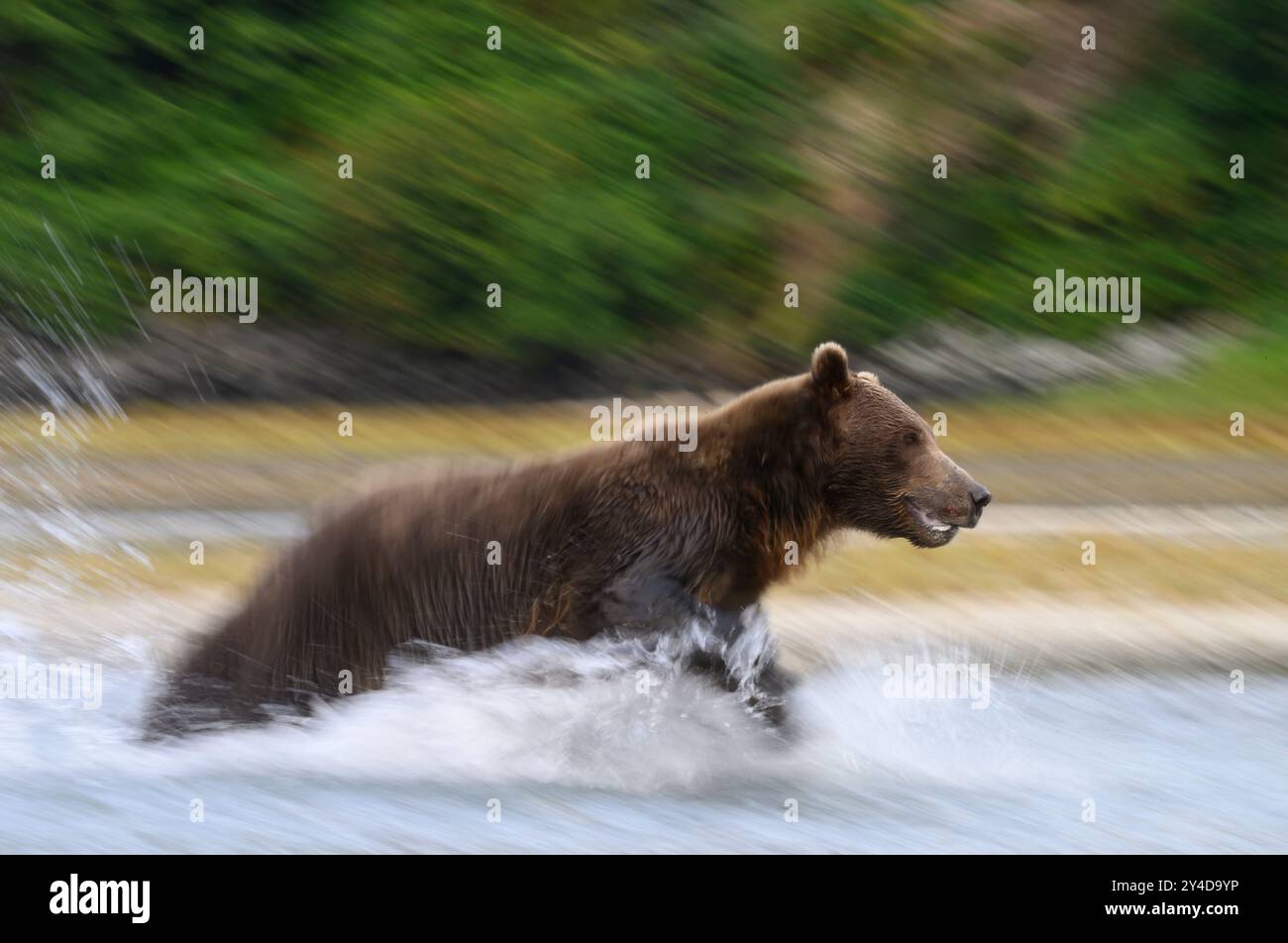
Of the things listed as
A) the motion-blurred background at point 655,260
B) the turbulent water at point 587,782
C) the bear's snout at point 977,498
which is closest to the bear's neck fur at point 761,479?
the turbulent water at point 587,782

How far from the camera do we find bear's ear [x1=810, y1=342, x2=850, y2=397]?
6605mm

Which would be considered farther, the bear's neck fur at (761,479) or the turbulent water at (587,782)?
the bear's neck fur at (761,479)

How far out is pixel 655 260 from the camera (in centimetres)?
1380

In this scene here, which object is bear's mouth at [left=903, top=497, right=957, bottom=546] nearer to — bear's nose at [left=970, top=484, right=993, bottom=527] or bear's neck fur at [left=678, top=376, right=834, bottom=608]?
bear's nose at [left=970, top=484, right=993, bottom=527]

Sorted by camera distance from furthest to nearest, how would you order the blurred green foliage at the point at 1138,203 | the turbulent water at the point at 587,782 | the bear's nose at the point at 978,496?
the blurred green foliage at the point at 1138,203 → the bear's nose at the point at 978,496 → the turbulent water at the point at 587,782

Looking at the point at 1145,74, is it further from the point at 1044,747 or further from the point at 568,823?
the point at 568,823

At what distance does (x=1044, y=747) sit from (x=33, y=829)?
4.00 metres

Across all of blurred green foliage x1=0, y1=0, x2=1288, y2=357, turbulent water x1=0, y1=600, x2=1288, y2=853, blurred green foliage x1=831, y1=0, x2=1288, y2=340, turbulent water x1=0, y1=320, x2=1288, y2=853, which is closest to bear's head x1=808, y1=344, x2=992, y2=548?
turbulent water x1=0, y1=320, x2=1288, y2=853

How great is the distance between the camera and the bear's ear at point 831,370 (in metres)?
6.61

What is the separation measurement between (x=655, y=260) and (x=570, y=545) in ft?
24.5

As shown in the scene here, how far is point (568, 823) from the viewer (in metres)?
6.39

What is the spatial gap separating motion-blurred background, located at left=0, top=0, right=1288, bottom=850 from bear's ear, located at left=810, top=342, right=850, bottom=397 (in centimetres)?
306

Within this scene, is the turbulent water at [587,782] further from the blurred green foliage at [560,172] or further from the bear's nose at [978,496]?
the blurred green foliage at [560,172]

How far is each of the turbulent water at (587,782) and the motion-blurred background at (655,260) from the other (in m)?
2.45
